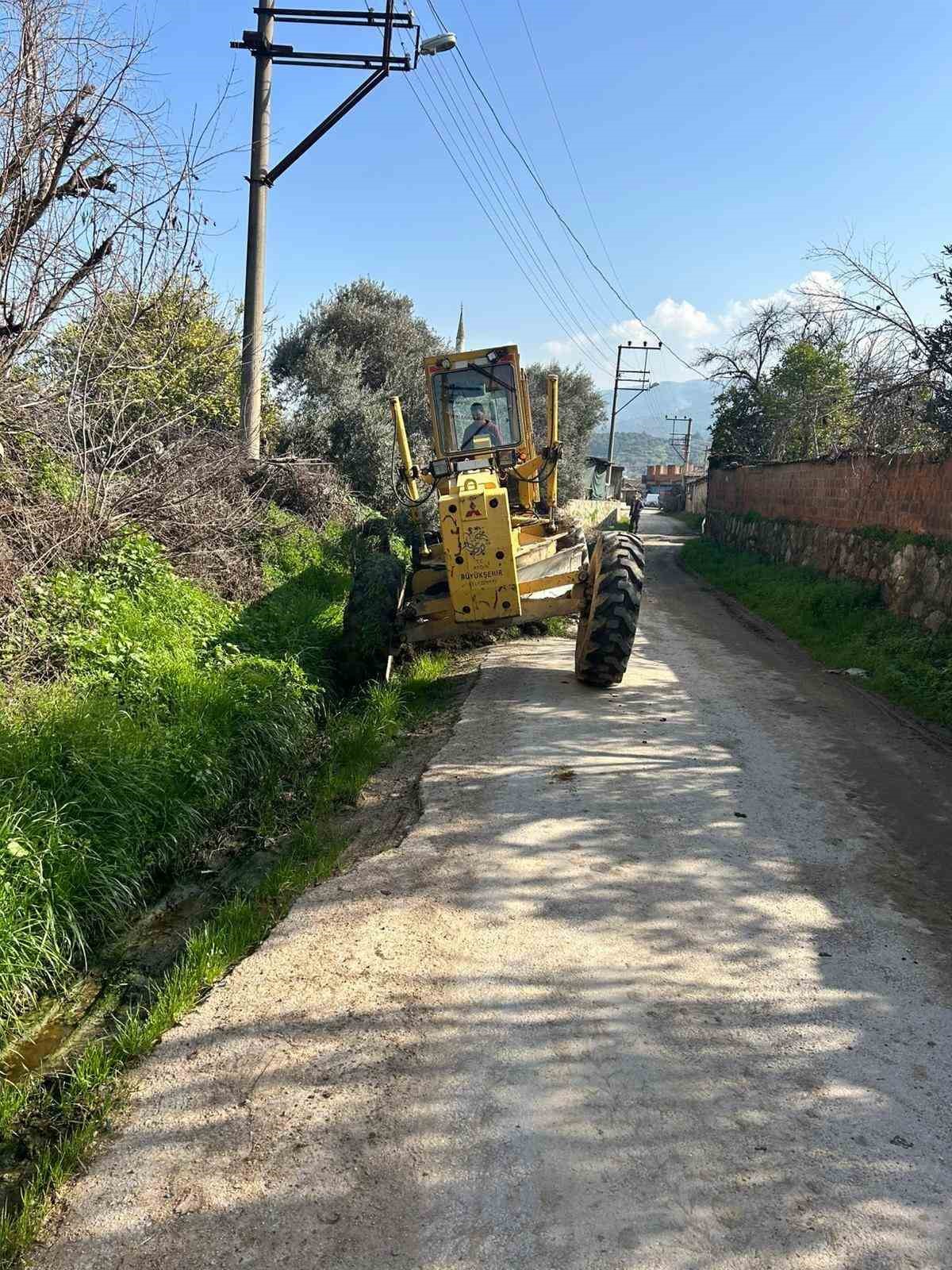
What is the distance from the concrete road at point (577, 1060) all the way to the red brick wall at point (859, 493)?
6.41 m

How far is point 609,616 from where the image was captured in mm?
7719

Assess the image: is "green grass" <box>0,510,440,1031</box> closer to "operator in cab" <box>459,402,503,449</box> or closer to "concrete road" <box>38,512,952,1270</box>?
"concrete road" <box>38,512,952,1270</box>

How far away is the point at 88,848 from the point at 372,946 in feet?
5.58

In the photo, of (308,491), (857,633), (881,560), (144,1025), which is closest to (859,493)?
(881,560)

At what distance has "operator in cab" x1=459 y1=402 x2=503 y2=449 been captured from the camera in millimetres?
9664

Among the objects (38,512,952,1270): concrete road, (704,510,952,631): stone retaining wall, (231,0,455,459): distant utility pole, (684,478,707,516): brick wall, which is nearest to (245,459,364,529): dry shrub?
(231,0,455,459): distant utility pole

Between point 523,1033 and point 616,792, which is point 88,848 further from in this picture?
point 616,792

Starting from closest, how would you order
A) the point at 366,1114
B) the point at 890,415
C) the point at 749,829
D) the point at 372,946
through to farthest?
the point at 366,1114 → the point at 372,946 → the point at 749,829 → the point at 890,415

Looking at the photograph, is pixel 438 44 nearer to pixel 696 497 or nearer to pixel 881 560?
pixel 881 560

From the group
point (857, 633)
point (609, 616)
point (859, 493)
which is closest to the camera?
point (609, 616)

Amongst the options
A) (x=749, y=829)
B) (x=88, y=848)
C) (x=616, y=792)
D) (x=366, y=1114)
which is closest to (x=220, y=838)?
(x=88, y=848)

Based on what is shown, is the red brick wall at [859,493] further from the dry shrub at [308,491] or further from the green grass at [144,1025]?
the green grass at [144,1025]

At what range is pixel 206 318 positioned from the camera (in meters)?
11.5

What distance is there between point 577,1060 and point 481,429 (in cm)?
754
